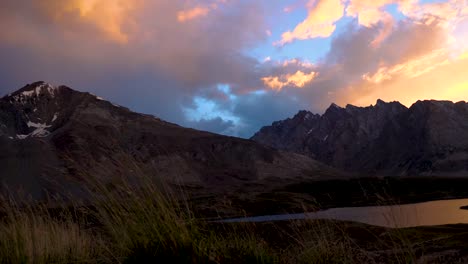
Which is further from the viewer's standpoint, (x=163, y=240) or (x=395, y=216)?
(x=395, y=216)

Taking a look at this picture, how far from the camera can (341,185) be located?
199m

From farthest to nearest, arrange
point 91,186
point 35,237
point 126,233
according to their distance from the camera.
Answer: point 35,237, point 91,186, point 126,233

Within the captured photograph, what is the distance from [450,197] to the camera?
518 ft

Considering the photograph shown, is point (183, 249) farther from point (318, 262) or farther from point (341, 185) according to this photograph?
point (341, 185)

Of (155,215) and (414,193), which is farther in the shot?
(414,193)

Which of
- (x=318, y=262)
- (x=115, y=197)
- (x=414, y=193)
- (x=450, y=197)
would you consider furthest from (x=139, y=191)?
(x=414, y=193)

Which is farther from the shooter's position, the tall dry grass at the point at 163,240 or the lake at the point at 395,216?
the lake at the point at 395,216

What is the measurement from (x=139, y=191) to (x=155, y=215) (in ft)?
2.15

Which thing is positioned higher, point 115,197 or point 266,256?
point 115,197

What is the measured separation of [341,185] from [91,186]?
199 metres

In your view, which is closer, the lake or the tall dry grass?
the tall dry grass

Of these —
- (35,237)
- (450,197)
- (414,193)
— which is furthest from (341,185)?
(35,237)

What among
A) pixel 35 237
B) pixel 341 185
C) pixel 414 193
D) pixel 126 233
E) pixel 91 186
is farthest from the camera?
pixel 341 185

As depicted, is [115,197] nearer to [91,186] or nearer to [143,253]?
[91,186]
